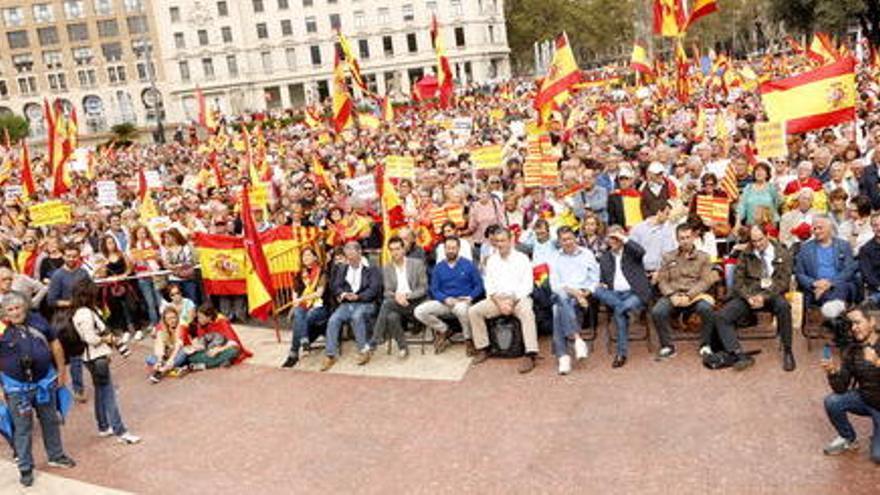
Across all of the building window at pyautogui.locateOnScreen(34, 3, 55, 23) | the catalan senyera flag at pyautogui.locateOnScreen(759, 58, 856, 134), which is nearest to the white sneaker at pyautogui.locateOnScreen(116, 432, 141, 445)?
the catalan senyera flag at pyautogui.locateOnScreen(759, 58, 856, 134)

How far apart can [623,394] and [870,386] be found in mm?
2499

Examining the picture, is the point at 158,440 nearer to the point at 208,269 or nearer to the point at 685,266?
the point at 208,269

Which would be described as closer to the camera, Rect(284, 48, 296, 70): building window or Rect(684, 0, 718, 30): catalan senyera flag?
Rect(684, 0, 718, 30): catalan senyera flag

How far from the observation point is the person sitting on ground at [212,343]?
34.8ft

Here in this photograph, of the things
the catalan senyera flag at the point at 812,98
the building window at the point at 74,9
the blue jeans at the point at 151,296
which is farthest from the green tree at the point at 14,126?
the catalan senyera flag at the point at 812,98

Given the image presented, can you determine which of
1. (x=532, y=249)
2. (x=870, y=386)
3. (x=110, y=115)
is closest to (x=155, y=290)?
(x=532, y=249)

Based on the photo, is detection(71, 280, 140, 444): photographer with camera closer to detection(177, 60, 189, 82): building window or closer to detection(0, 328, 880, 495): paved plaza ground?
detection(0, 328, 880, 495): paved plaza ground

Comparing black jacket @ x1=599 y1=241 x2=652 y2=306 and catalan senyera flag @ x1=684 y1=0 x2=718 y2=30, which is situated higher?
catalan senyera flag @ x1=684 y1=0 x2=718 y2=30

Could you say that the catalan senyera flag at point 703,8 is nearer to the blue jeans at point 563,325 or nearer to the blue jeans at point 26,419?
the blue jeans at point 563,325

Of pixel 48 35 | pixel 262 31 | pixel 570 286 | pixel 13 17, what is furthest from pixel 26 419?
pixel 13 17

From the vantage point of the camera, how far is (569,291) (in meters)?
9.31

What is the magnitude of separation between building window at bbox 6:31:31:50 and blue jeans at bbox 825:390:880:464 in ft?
326

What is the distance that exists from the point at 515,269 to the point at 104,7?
3696 inches

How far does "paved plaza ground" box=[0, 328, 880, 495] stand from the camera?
6.68m
